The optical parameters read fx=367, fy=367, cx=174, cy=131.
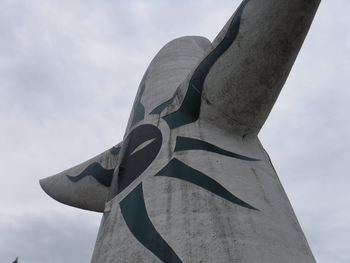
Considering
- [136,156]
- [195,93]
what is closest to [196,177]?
[136,156]

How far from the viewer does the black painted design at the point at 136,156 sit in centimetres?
420

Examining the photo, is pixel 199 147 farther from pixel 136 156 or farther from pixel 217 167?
pixel 136 156

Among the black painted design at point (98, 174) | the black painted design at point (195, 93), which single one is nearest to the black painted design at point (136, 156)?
the black painted design at point (195, 93)

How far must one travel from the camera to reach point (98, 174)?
243 inches

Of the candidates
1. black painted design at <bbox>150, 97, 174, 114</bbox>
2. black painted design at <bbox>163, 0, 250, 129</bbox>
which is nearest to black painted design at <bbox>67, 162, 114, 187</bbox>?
black painted design at <bbox>150, 97, 174, 114</bbox>

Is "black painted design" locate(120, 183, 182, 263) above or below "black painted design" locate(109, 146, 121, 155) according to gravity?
below

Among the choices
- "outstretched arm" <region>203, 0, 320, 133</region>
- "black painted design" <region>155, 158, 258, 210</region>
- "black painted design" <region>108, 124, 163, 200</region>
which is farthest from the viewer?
"black painted design" <region>108, 124, 163, 200</region>

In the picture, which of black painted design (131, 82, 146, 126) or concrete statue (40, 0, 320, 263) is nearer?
concrete statue (40, 0, 320, 263)

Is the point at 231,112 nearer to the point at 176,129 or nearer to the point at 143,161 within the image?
the point at 176,129

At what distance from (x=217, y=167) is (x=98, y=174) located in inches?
118

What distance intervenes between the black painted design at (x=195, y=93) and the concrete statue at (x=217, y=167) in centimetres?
1

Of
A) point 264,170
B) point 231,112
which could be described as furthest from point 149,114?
A: point 264,170

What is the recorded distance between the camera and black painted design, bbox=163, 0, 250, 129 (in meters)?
4.30

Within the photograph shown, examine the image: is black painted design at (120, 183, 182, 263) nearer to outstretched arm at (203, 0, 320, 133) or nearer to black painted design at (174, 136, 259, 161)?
black painted design at (174, 136, 259, 161)
